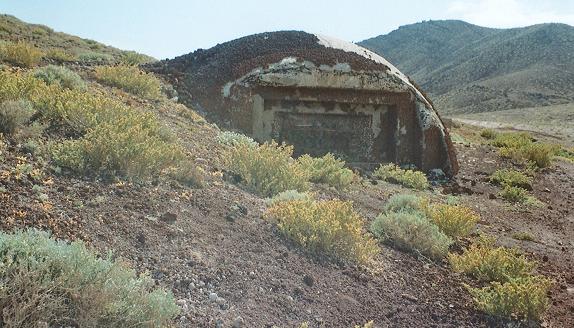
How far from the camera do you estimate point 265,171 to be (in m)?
6.93

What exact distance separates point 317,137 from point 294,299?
7897mm

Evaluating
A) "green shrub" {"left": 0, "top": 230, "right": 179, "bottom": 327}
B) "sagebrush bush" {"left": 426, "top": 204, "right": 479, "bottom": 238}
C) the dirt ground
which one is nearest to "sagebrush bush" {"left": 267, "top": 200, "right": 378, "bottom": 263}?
the dirt ground

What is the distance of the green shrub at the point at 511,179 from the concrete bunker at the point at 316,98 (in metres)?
1.09

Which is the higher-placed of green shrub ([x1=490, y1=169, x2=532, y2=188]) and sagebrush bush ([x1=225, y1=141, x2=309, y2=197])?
sagebrush bush ([x1=225, y1=141, x2=309, y2=197])

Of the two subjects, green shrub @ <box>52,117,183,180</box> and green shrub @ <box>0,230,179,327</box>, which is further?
green shrub @ <box>52,117,183,180</box>

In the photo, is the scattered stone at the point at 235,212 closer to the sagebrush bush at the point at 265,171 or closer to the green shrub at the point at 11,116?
the sagebrush bush at the point at 265,171

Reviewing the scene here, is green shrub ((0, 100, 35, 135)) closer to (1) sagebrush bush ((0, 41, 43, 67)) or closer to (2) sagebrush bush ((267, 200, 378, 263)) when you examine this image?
(2) sagebrush bush ((267, 200, 378, 263))

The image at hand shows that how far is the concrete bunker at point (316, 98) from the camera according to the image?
11.0 meters

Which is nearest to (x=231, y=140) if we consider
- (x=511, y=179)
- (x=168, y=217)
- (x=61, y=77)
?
(x=61, y=77)

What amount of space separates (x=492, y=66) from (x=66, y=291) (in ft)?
247

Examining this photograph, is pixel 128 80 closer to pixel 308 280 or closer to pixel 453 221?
pixel 453 221

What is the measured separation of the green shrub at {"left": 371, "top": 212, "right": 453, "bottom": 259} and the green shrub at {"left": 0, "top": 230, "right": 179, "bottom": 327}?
3.73 m

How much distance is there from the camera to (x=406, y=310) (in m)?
4.70

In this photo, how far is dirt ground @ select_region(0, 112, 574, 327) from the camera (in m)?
3.83
